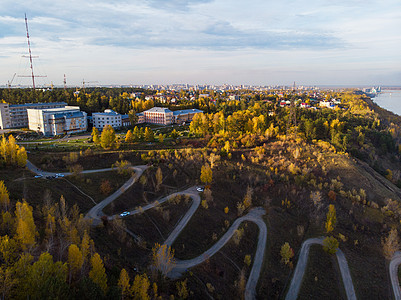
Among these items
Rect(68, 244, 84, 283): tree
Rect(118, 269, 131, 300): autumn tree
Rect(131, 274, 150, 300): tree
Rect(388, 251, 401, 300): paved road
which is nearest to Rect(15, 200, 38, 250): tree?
Rect(68, 244, 84, 283): tree

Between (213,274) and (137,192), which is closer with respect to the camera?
(213,274)

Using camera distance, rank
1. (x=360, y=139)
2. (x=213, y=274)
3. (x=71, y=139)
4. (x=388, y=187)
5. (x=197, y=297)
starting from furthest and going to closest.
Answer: (x=360, y=139)
(x=71, y=139)
(x=388, y=187)
(x=213, y=274)
(x=197, y=297)

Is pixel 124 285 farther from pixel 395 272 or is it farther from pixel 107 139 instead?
pixel 107 139

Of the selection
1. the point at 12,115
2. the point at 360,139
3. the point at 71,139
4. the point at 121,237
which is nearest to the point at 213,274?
the point at 121,237

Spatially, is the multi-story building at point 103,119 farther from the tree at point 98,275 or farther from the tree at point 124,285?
the tree at point 124,285

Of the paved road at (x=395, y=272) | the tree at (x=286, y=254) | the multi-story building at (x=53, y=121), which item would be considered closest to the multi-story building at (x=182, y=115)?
the multi-story building at (x=53, y=121)

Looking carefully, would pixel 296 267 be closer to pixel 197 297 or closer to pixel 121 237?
pixel 197 297

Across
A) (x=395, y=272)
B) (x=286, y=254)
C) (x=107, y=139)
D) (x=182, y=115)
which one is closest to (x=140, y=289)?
(x=286, y=254)

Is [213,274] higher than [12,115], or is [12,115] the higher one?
[12,115]
